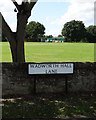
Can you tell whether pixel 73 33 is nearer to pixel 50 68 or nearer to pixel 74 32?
pixel 74 32

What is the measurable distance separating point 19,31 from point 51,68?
239 cm

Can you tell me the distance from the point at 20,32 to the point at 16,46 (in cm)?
57

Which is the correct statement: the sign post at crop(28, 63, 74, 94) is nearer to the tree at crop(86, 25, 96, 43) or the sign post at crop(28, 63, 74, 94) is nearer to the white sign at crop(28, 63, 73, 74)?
the white sign at crop(28, 63, 73, 74)

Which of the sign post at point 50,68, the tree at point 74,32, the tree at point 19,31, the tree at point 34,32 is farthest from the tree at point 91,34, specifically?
the sign post at point 50,68

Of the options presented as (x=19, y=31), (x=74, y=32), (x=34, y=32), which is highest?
(x=34, y=32)

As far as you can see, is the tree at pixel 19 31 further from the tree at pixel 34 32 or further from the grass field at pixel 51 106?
the tree at pixel 34 32

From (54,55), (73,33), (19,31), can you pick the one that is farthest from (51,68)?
(73,33)

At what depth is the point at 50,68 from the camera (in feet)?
42.2

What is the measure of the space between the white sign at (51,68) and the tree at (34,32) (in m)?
123

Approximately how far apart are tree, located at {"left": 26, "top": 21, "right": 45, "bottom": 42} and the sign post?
123 m

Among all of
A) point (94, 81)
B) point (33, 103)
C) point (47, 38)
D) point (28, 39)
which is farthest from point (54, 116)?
point (47, 38)

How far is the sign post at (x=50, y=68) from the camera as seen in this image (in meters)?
12.7

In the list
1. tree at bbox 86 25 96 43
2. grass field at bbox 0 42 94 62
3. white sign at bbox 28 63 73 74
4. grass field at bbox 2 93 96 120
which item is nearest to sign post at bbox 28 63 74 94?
white sign at bbox 28 63 73 74

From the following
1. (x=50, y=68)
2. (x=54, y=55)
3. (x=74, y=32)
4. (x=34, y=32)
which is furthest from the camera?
(x=34, y=32)
